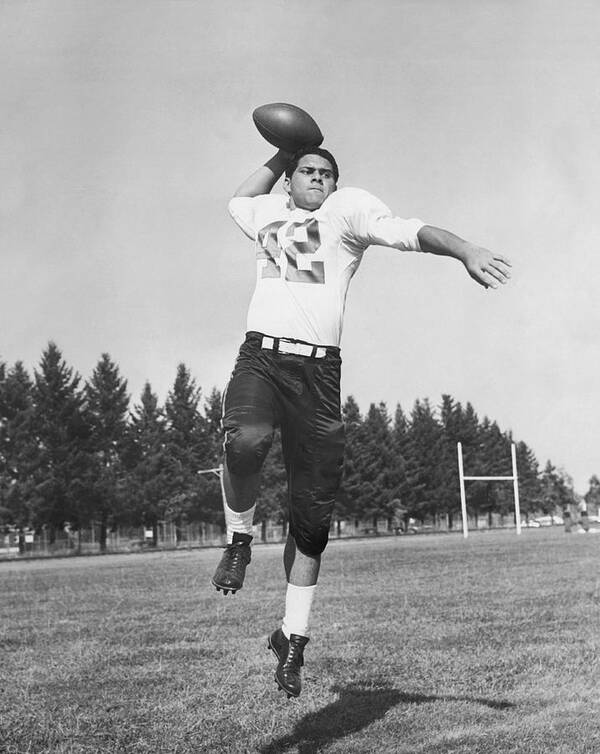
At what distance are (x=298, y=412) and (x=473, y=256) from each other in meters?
1.56

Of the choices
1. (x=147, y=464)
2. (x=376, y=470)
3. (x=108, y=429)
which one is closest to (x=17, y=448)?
(x=108, y=429)

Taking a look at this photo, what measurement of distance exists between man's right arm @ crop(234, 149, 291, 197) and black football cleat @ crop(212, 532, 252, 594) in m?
2.36

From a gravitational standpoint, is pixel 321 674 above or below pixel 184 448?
below

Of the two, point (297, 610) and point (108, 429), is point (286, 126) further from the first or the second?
point (108, 429)

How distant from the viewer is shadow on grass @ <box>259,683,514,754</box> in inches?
340

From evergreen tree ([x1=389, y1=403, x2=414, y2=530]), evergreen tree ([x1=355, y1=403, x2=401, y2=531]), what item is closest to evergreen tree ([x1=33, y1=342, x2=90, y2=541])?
evergreen tree ([x1=355, y1=403, x2=401, y2=531])

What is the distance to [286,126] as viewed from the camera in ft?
20.7

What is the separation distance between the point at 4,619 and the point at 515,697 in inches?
436

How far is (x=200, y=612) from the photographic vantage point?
17578 millimetres

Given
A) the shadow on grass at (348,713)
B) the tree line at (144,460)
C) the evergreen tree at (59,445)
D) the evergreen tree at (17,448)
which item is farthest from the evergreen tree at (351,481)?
the shadow on grass at (348,713)

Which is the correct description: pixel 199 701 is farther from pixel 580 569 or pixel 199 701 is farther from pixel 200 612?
pixel 580 569

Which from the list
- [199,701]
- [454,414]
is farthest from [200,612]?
[454,414]

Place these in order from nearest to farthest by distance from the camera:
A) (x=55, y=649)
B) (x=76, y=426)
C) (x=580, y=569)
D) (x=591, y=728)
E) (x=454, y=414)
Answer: (x=591, y=728), (x=55, y=649), (x=580, y=569), (x=76, y=426), (x=454, y=414)

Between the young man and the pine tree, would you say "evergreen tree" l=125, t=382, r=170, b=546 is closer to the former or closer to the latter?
the pine tree
